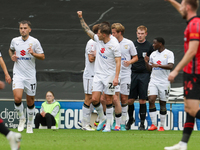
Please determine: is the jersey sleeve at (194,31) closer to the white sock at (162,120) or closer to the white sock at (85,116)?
the white sock at (85,116)

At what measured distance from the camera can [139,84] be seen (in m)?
9.60

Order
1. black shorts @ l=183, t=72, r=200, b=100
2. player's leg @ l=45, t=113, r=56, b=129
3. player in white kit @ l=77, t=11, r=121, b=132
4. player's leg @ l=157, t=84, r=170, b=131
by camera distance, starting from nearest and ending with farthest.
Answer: black shorts @ l=183, t=72, r=200, b=100, player in white kit @ l=77, t=11, r=121, b=132, player's leg @ l=157, t=84, r=170, b=131, player's leg @ l=45, t=113, r=56, b=129

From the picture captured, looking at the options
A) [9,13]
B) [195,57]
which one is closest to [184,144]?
[195,57]

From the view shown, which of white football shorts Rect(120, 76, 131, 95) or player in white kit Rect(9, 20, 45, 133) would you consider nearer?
player in white kit Rect(9, 20, 45, 133)

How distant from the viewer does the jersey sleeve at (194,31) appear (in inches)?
185

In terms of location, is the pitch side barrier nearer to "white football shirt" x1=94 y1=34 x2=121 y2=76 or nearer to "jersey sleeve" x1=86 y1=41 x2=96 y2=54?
"jersey sleeve" x1=86 y1=41 x2=96 y2=54

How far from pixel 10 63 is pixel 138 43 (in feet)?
15.0

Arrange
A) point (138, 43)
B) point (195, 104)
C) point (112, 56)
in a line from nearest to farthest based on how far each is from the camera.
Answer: point (195, 104), point (112, 56), point (138, 43)

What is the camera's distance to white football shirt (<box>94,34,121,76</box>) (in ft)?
26.0

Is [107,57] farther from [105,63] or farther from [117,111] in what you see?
[117,111]

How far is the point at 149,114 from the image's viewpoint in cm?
976

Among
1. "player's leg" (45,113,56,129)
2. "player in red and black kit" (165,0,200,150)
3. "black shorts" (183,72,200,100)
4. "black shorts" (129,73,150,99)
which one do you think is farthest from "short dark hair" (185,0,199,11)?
"player's leg" (45,113,56,129)

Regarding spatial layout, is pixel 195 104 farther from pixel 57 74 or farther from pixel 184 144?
pixel 57 74

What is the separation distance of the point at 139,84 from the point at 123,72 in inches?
25.8
